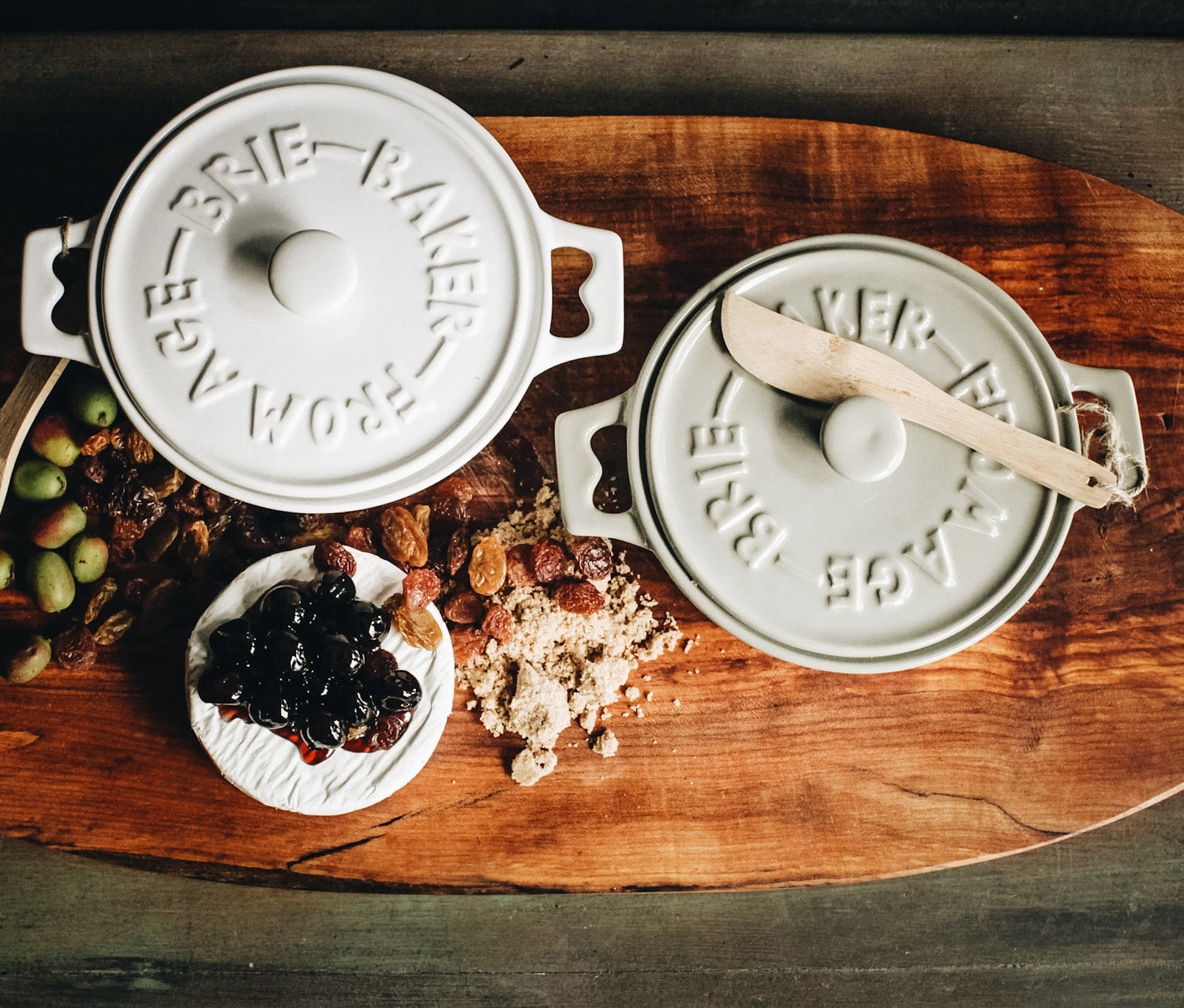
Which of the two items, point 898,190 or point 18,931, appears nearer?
point 898,190

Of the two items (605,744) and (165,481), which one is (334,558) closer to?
(165,481)

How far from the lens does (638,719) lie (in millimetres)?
911

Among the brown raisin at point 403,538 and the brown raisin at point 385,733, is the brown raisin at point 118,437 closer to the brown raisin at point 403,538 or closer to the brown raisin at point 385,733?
the brown raisin at point 403,538

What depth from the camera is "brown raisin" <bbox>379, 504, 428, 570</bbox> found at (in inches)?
35.1

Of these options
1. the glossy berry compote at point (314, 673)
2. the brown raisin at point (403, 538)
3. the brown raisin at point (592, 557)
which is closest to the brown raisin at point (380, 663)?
the glossy berry compote at point (314, 673)

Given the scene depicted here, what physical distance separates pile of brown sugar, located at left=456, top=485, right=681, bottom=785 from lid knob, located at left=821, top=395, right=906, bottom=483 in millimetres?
318

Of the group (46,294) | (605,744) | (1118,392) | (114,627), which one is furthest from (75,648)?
(1118,392)

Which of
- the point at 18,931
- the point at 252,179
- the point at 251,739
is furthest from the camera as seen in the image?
the point at 18,931

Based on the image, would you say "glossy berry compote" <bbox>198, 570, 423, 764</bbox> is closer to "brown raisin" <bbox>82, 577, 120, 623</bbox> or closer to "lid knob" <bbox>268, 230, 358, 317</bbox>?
"brown raisin" <bbox>82, 577, 120, 623</bbox>

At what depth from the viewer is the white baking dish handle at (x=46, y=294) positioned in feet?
2.37

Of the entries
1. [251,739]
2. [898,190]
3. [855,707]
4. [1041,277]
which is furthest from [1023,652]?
[251,739]

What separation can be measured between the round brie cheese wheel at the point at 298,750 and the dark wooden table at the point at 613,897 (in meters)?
0.40

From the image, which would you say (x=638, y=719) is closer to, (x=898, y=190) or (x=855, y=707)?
(x=855, y=707)

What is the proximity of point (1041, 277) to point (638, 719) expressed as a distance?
723 mm
